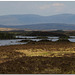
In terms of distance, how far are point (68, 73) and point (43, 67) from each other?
333 centimetres

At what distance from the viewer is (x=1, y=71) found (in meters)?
19.9

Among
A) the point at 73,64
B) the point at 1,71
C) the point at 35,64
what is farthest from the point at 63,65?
the point at 1,71

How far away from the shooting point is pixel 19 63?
24016 millimetres

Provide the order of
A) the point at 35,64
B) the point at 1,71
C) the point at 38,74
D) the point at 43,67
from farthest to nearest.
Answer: the point at 35,64 < the point at 43,67 < the point at 1,71 < the point at 38,74

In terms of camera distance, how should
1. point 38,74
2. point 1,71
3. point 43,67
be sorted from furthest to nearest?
point 43,67
point 1,71
point 38,74

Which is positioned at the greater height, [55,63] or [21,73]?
[21,73]

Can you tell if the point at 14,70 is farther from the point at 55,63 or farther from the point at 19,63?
the point at 55,63

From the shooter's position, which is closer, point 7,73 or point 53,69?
point 7,73

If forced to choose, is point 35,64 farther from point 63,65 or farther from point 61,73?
point 61,73

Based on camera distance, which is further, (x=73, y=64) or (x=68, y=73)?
(x=73, y=64)

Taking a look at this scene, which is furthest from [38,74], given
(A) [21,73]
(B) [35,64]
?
(B) [35,64]

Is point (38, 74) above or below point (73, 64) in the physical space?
above

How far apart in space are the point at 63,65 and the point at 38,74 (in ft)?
15.9

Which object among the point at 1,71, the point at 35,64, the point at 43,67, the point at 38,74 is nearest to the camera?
the point at 38,74
